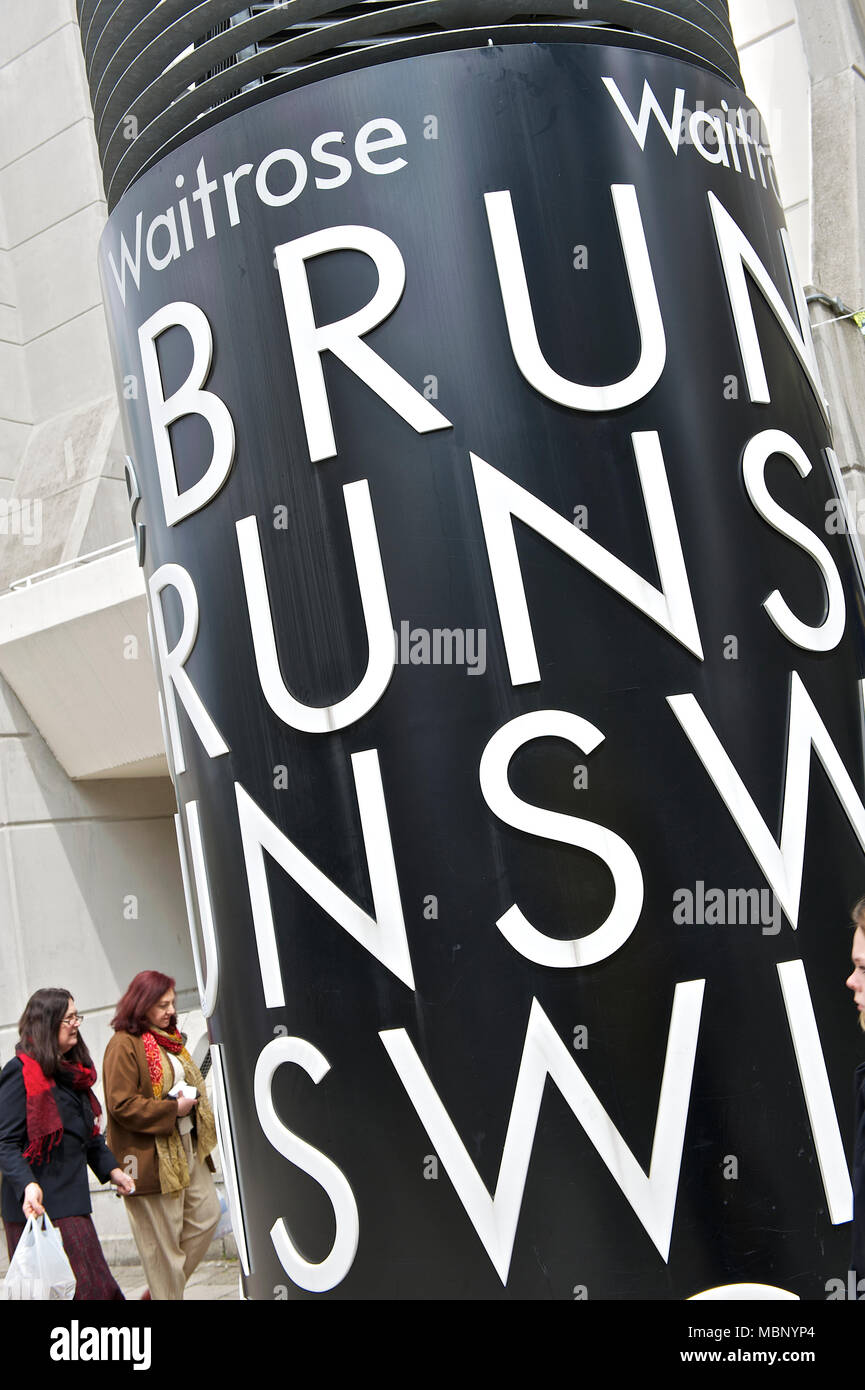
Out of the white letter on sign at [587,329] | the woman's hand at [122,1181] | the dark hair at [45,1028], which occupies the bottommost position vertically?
the woman's hand at [122,1181]

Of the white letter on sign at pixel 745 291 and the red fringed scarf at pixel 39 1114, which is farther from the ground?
the white letter on sign at pixel 745 291

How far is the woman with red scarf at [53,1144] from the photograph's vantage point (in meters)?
5.18

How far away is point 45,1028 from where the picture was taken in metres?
5.32

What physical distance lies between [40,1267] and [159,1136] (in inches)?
28.1

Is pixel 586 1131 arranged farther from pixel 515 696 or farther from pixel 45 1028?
pixel 45 1028

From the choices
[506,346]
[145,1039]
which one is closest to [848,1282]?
[506,346]

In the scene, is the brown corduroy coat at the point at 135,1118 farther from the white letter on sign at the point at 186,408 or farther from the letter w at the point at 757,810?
the letter w at the point at 757,810

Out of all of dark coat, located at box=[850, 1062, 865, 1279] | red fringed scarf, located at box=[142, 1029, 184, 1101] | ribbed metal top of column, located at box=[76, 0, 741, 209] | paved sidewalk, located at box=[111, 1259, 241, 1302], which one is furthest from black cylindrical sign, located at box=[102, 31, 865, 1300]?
paved sidewalk, located at box=[111, 1259, 241, 1302]

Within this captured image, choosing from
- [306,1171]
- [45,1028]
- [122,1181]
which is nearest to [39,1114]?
[45,1028]

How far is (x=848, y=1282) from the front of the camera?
299cm

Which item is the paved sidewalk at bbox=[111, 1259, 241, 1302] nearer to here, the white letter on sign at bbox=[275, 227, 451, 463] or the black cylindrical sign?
the black cylindrical sign

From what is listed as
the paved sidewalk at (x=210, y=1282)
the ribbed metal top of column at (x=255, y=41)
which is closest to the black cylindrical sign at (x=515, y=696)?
the ribbed metal top of column at (x=255, y=41)

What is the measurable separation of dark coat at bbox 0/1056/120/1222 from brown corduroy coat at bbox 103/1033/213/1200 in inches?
3.2

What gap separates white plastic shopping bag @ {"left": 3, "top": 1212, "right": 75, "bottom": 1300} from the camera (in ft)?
16.0
